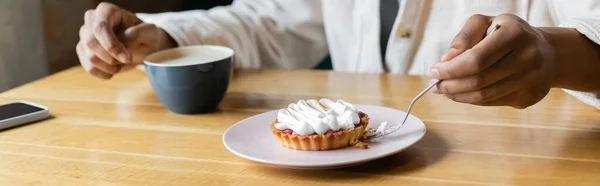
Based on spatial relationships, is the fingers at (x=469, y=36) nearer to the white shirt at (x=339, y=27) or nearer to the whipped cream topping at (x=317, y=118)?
the whipped cream topping at (x=317, y=118)

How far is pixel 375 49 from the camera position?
4.25 feet

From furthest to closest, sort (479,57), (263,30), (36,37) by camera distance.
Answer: (36,37) < (263,30) < (479,57)

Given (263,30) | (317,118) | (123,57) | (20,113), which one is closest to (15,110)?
(20,113)

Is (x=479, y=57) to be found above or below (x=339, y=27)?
above

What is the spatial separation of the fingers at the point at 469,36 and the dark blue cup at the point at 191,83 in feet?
1.04

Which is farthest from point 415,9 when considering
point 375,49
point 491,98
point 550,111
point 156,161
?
A: point 156,161

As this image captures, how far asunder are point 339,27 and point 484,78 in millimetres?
703

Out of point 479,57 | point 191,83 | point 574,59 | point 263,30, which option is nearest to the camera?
Answer: point 479,57

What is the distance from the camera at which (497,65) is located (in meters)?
0.70

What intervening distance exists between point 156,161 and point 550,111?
478 millimetres

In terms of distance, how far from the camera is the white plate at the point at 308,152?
0.66m

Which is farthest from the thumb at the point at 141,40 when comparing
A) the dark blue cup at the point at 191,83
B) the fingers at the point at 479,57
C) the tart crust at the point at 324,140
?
the fingers at the point at 479,57

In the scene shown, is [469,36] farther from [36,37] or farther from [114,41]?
[36,37]

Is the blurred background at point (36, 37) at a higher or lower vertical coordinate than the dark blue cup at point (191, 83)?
lower
